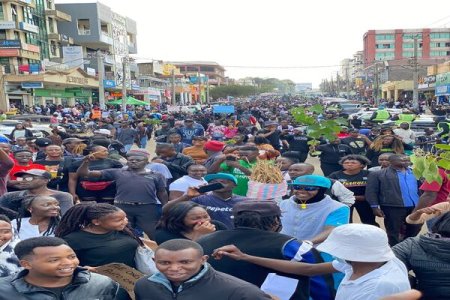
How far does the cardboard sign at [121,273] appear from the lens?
2.92m

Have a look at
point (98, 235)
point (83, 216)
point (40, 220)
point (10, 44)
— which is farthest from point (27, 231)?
point (10, 44)

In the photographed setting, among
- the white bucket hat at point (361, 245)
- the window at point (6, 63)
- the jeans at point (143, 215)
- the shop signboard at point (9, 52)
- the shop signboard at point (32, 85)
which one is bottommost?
the jeans at point (143, 215)

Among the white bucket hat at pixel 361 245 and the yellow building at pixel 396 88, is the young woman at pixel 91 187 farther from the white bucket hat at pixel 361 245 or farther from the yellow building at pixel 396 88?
the yellow building at pixel 396 88

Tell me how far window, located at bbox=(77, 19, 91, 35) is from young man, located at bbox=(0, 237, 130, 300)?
54781 mm

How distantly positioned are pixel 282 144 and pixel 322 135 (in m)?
2.20

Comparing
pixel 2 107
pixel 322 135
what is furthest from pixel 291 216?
pixel 2 107

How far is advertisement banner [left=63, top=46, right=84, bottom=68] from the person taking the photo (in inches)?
1873

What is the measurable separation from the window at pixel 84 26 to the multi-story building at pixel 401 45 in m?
68.2

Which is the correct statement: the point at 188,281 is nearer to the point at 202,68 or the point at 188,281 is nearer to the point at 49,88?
the point at 49,88

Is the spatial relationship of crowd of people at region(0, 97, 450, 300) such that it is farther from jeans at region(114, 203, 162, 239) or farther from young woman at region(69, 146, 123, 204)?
young woman at region(69, 146, 123, 204)

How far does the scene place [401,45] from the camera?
108 m

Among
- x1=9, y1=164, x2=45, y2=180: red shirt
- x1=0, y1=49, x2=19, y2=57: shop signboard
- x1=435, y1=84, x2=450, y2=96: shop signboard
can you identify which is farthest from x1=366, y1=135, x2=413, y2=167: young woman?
x1=0, y1=49, x2=19, y2=57: shop signboard

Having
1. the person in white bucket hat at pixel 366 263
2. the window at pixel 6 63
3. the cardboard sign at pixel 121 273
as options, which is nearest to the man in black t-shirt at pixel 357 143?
the person in white bucket hat at pixel 366 263

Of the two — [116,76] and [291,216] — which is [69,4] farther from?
[291,216]
